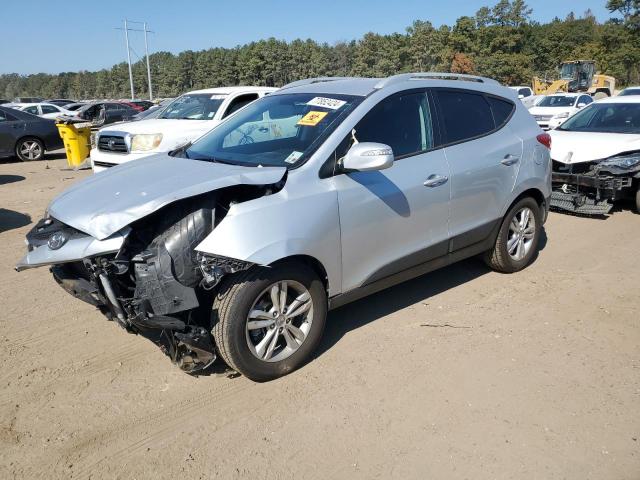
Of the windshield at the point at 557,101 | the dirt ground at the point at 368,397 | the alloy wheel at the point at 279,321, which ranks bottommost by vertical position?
the dirt ground at the point at 368,397

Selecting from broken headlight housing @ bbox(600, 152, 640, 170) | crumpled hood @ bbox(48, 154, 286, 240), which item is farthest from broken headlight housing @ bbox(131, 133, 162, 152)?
broken headlight housing @ bbox(600, 152, 640, 170)

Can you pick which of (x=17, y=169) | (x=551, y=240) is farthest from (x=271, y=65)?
(x=551, y=240)

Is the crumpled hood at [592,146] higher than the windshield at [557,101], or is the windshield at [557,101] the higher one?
the windshield at [557,101]

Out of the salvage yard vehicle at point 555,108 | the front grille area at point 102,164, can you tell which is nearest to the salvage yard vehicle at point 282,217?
the front grille area at point 102,164

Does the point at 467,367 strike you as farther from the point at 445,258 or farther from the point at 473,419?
the point at 445,258

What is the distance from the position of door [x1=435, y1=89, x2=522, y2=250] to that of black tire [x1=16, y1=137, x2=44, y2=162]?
527 inches

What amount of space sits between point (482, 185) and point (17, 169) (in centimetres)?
1240

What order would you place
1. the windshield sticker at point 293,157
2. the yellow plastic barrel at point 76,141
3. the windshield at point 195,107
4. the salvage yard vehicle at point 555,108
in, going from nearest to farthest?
the windshield sticker at point 293,157 → the windshield at point 195,107 → the yellow plastic barrel at point 76,141 → the salvage yard vehicle at point 555,108

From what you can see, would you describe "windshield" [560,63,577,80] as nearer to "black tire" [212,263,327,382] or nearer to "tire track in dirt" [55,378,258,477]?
"black tire" [212,263,327,382]

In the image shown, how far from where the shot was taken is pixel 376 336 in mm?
4035

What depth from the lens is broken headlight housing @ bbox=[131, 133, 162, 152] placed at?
8.27 meters

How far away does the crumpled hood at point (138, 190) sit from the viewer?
299 centimetres

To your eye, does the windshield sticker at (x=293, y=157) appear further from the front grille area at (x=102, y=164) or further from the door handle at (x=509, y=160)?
the front grille area at (x=102, y=164)

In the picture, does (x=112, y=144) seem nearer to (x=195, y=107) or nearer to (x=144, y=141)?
(x=144, y=141)
